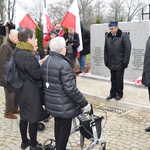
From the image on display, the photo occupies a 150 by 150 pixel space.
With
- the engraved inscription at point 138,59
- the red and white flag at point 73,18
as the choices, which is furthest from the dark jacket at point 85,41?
the engraved inscription at point 138,59

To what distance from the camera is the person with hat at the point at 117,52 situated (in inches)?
223

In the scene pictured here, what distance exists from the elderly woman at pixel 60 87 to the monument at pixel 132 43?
4891 mm

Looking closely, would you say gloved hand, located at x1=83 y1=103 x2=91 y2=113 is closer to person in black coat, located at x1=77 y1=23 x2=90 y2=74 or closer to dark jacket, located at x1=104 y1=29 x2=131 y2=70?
dark jacket, located at x1=104 y1=29 x2=131 y2=70

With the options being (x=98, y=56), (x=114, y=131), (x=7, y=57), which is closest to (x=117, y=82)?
(x=114, y=131)

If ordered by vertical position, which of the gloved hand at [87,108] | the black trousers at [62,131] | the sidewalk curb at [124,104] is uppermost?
the gloved hand at [87,108]

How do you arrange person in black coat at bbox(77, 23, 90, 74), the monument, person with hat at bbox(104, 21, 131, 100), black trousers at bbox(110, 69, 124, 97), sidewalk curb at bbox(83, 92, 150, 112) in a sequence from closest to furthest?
1. sidewalk curb at bbox(83, 92, 150, 112)
2. person with hat at bbox(104, 21, 131, 100)
3. black trousers at bbox(110, 69, 124, 97)
4. the monument
5. person in black coat at bbox(77, 23, 90, 74)

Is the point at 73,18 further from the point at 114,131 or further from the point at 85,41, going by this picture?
the point at 114,131

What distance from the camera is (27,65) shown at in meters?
3.28

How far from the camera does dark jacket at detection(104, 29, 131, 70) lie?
5.66 meters

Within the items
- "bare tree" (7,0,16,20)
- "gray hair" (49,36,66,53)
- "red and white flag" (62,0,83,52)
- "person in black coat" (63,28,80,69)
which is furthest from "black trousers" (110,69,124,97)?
"bare tree" (7,0,16,20)

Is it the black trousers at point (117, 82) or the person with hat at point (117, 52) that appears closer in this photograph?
the person with hat at point (117, 52)

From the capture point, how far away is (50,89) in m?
3.05

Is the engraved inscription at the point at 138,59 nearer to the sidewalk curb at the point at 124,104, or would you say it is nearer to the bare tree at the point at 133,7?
the sidewalk curb at the point at 124,104

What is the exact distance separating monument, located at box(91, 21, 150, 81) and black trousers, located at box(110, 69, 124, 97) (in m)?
1.73
